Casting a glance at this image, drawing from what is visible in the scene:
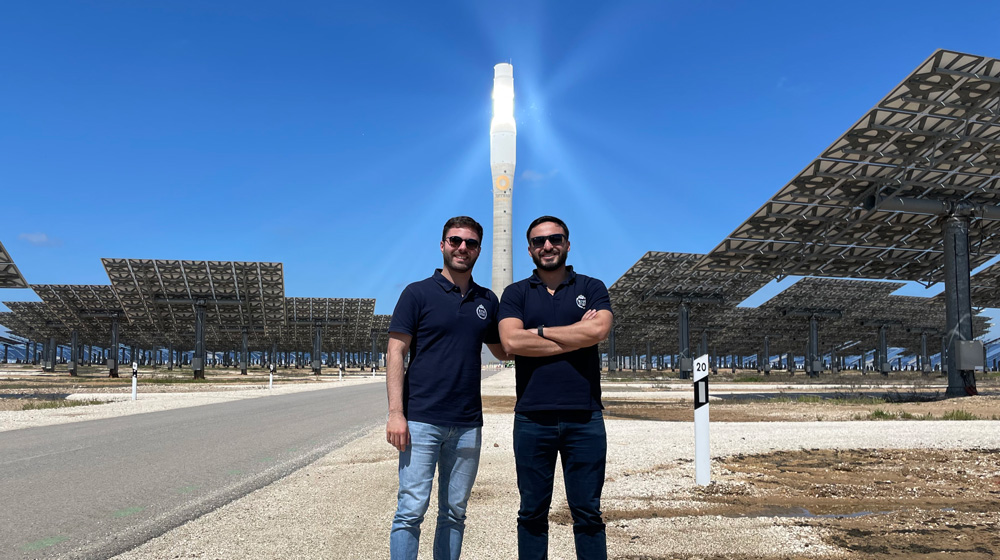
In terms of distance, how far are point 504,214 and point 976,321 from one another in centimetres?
5709

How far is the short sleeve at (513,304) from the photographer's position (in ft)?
11.8

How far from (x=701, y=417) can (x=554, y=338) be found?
396cm

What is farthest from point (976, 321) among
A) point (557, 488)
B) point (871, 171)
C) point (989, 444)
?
point (557, 488)

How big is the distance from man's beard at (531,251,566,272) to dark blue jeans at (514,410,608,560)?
765 millimetres

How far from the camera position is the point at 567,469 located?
11.6ft

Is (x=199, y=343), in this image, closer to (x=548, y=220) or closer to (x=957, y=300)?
(x=957, y=300)

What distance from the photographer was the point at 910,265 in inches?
1307

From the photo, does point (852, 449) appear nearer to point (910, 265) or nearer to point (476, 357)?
point (476, 357)

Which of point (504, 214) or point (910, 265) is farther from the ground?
point (504, 214)

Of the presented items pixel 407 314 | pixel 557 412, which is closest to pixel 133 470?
pixel 407 314

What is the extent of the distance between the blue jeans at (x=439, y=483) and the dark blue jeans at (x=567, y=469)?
275 mm

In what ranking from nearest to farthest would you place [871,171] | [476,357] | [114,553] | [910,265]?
[476,357] → [114,553] → [871,171] → [910,265]

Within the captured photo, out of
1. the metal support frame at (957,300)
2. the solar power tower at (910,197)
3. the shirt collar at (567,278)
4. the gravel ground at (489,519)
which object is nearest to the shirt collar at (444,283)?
the shirt collar at (567,278)

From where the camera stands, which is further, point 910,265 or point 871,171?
point 910,265
